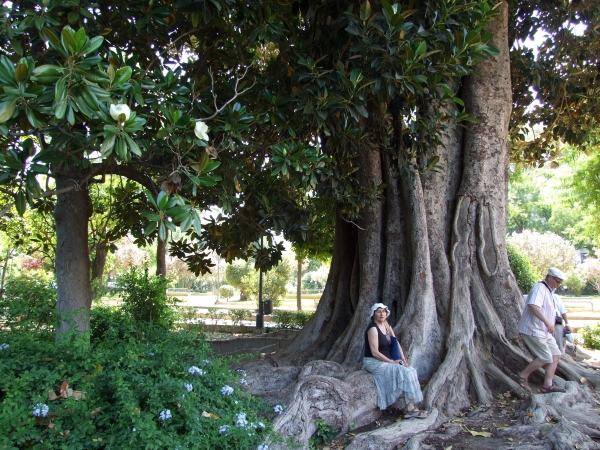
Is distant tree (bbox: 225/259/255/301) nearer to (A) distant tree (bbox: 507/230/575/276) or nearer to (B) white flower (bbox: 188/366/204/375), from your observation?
(A) distant tree (bbox: 507/230/575/276)

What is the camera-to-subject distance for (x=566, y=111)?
1071 centimetres

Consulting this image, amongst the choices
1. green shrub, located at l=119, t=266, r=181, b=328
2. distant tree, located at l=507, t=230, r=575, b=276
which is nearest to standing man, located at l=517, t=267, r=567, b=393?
green shrub, located at l=119, t=266, r=181, b=328

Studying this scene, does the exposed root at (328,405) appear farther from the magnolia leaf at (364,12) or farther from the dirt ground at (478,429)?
the magnolia leaf at (364,12)

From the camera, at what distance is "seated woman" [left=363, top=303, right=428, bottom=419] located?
584 centimetres

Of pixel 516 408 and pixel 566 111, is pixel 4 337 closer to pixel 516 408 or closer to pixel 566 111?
pixel 516 408

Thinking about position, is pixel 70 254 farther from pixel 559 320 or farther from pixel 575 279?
pixel 575 279

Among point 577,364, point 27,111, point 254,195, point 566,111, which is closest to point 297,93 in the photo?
point 254,195

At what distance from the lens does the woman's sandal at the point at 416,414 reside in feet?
18.7

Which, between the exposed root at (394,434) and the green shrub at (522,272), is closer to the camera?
the exposed root at (394,434)

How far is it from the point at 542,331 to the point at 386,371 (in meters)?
2.04

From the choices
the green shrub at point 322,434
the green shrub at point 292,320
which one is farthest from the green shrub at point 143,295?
the green shrub at point 292,320

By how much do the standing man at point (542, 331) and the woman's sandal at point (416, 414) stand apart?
1561mm

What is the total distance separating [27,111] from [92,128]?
2.14 feet

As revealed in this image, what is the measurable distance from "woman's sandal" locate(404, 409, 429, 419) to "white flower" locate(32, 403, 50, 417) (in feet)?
11.8
